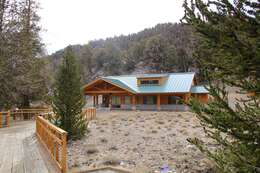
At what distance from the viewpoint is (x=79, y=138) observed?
10.0m

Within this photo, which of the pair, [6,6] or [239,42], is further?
[6,6]

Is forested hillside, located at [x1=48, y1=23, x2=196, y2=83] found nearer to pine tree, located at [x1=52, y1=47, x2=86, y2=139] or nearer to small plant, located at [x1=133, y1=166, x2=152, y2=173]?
pine tree, located at [x1=52, y1=47, x2=86, y2=139]

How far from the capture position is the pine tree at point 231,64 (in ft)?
6.87

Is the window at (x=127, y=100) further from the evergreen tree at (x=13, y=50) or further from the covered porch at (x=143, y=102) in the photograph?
the evergreen tree at (x=13, y=50)

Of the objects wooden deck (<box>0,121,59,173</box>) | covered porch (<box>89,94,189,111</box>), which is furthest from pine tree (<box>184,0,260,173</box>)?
covered porch (<box>89,94,189,111</box>)

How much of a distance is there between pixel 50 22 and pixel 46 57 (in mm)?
3302

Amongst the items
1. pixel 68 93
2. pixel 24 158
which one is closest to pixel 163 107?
pixel 68 93

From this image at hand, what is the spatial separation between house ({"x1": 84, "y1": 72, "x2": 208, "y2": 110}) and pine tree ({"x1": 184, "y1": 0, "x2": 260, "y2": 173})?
2244cm

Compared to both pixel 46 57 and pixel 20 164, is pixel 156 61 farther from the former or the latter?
pixel 20 164

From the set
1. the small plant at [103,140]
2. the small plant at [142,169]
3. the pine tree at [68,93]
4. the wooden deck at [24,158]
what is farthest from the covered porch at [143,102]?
the small plant at [142,169]

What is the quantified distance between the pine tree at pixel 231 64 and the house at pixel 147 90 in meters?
22.4

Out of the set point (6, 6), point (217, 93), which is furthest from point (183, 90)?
point (217, 93)

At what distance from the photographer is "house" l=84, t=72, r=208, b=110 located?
84.0 feet

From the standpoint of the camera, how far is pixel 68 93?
9.19m
